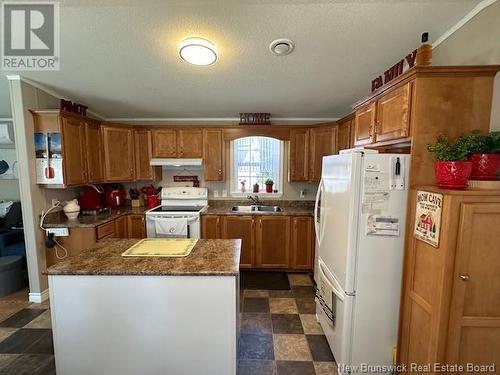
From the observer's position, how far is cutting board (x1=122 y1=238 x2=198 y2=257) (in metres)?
1.74

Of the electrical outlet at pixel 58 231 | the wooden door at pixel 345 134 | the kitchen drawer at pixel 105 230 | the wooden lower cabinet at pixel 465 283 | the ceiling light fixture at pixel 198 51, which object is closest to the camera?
the wooden lower cabinet at pixel 465 283

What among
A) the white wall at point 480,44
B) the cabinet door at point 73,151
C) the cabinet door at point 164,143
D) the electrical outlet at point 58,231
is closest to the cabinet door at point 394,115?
the white wall at point 480,44

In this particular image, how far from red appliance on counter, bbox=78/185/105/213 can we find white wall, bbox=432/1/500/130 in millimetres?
4150

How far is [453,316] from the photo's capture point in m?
1.26

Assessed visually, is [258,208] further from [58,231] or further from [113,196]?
[58,231]

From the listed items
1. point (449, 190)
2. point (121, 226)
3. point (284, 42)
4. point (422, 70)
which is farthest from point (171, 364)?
point (284, 42)

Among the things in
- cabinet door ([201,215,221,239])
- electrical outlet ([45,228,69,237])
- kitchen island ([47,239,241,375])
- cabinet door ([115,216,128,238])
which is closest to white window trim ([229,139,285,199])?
cabinet door ([201,215,221,239])

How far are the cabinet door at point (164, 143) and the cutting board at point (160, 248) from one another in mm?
1945

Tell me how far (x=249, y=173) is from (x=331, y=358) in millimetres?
2708

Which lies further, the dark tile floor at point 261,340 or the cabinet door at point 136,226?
the cabinet door at point 136,226

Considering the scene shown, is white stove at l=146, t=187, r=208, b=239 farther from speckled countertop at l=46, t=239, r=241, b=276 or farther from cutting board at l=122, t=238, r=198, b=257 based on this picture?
speckled countertop at l=46, t=239, r=241, b=276

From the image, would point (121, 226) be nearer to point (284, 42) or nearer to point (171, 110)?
point (171, 110)

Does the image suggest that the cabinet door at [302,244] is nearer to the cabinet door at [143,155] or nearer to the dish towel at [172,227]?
the dish towel at [172,227]

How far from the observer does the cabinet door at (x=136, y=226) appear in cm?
341
